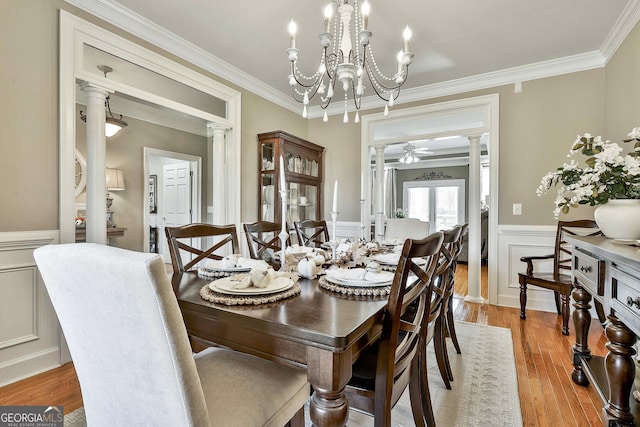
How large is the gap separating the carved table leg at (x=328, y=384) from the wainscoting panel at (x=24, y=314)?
2.04 meters

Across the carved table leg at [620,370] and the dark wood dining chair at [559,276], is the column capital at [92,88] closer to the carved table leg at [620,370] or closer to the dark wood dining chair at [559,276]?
the carved table leg at [620,370]

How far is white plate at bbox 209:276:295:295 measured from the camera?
1109 mm

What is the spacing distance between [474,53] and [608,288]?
2511mm

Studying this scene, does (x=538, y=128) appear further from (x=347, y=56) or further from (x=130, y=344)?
(x=130, y=344)

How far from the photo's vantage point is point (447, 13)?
7.69 feet

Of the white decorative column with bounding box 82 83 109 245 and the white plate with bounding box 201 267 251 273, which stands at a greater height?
the white decorative column with bounding box 82 83 109 245

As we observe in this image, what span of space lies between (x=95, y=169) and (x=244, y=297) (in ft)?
6.19

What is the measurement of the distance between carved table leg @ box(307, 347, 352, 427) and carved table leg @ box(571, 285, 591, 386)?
162 centimetres

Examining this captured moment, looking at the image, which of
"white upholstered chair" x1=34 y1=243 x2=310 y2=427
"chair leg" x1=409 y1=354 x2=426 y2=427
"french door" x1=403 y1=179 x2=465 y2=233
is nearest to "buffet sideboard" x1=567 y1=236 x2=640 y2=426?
"chair leg" x1=409 y1=354 x2=426 y2=427

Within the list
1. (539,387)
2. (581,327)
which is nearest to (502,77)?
(581,327)

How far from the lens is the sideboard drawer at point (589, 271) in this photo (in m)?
1.30

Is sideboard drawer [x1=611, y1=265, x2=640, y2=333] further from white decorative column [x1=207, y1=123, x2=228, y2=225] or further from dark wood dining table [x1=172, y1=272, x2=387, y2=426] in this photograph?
white decorative column [x1=207, y1=123, x2=228, y2=225]

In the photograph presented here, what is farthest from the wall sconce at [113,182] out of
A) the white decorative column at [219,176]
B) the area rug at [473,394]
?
the area rug at [473,394]

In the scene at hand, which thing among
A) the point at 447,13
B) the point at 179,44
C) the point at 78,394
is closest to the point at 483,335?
the point at 447,13
